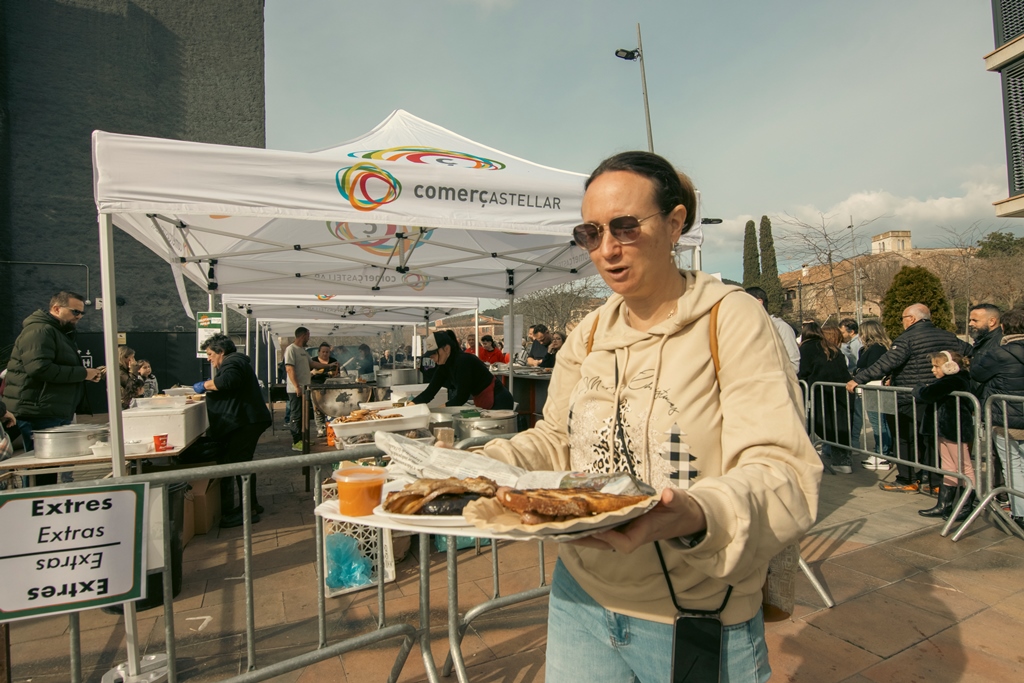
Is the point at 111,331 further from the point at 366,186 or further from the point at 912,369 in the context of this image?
the point at 912,369

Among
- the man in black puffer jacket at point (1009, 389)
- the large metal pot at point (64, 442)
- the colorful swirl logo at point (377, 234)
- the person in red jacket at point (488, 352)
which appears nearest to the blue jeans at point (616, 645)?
the large metal pot at point (64, 442)

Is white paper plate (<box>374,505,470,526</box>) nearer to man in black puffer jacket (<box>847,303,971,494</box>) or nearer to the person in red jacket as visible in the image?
man in black puffer jacket (<box>847,303,971,494</box>)

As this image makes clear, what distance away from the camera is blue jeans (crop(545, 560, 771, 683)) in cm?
124

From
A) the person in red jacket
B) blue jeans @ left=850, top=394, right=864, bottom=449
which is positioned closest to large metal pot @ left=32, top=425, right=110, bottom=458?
blue jeans @ left=850, top=394, right=864, bottom=449

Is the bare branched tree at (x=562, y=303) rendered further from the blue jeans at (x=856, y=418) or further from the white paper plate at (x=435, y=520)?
the white paper plate at (x=435, y=520)

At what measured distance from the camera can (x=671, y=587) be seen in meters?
1.21

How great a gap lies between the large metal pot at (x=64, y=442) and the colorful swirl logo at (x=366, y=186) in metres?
2.86

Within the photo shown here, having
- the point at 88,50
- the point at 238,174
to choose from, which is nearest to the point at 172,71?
the point at 88,50

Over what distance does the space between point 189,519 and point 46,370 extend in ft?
7.38

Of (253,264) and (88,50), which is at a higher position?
(88,50)

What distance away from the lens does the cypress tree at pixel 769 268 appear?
45.5 meters

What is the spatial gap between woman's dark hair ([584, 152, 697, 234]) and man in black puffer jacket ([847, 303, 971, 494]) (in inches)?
234

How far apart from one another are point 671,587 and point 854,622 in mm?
3063

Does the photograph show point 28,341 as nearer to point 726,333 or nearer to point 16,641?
point 16,641
